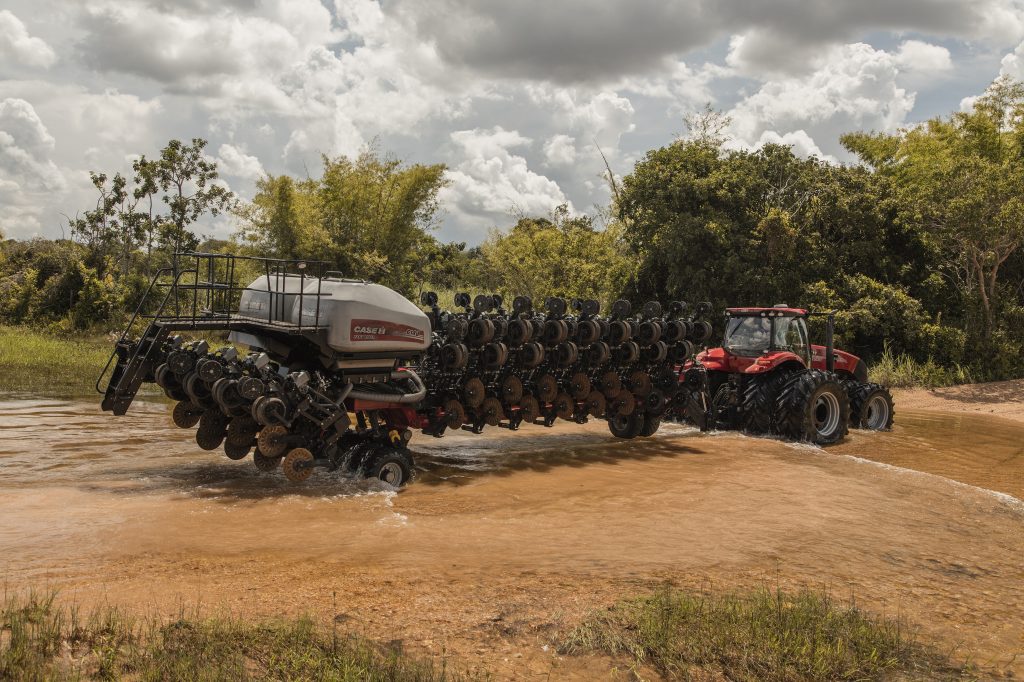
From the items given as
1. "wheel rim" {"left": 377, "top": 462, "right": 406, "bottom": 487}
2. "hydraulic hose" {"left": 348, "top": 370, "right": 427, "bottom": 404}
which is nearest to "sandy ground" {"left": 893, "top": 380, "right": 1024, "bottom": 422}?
"hydraulic hose" {"left": 348, "top": 370, "right": 427, "bottom": 404}

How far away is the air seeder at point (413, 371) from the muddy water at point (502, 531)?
62 centimetres

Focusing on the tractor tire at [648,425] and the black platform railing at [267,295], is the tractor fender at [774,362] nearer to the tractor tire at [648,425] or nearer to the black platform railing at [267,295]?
the tractor tire at [648,425]

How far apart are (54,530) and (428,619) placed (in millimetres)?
3783

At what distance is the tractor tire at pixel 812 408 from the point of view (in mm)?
13211

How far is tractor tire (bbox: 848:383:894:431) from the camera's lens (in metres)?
15.6

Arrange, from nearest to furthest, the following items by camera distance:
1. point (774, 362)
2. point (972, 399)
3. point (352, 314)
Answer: point (352, 314)
point (774, 362)
point (972, 399)

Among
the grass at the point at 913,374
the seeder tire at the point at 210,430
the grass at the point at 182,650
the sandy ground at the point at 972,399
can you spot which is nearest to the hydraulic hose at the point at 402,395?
the seeder tire at the point at 210,430

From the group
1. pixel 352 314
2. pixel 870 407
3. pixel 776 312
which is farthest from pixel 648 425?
pixel 352 314

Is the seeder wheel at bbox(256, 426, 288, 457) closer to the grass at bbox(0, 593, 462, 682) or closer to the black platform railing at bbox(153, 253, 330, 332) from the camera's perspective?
the black platform railing at bbox(153, 253, 330, 332)

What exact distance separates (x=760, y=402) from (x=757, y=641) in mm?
9498

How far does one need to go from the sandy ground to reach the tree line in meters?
1.56

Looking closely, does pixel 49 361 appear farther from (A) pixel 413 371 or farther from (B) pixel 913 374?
(B) pixel 913 374

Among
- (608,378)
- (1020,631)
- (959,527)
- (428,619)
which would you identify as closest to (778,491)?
(959,527)

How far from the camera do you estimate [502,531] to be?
7.34 metres
